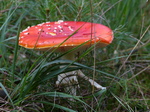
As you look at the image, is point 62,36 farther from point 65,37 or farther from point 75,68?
point 75,68

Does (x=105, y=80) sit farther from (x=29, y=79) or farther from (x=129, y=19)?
(x=129, y=19)

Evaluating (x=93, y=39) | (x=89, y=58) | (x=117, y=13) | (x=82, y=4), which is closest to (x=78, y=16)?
(x=82, y=4)

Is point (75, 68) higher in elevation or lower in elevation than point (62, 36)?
lower

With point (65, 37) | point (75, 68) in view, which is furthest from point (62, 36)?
point (75, 68)
